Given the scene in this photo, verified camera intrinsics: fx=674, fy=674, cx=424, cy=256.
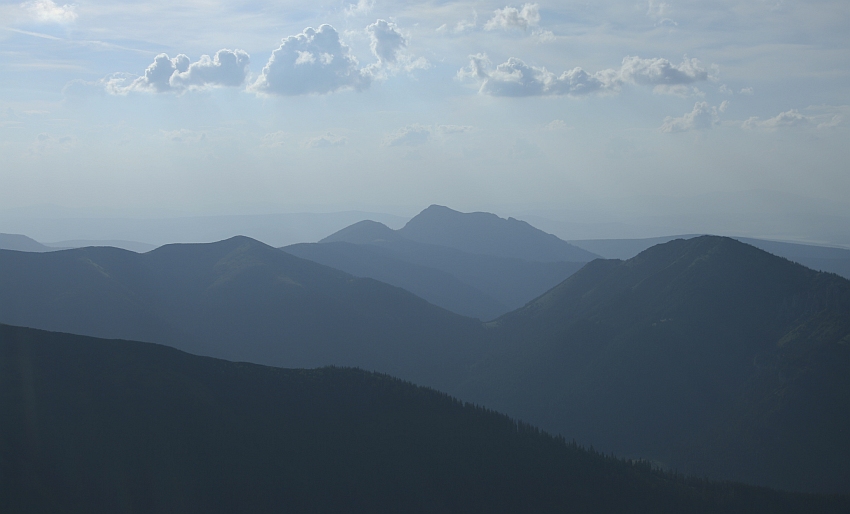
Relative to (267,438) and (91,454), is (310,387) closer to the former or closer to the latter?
(267,438)

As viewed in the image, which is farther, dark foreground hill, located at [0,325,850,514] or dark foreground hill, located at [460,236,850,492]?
dark foreground hill, located at [460,236,850,492]

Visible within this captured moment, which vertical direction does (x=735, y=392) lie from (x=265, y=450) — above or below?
A: above

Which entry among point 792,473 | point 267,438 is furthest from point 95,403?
point 792,473

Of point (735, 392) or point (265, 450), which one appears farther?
point (735, 392)

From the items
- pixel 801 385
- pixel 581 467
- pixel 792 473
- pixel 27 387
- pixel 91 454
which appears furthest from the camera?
pixel 801 385

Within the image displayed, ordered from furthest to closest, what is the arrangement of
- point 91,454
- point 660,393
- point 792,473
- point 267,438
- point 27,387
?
point 660,393 < point 792,473 < point 267,438 < point 27,387 < point 91,454

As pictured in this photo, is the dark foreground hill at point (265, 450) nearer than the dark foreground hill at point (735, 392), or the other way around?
the dark foreground hill at point (265, 450)

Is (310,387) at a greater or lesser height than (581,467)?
greater

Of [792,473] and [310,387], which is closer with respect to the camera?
[310,387]
